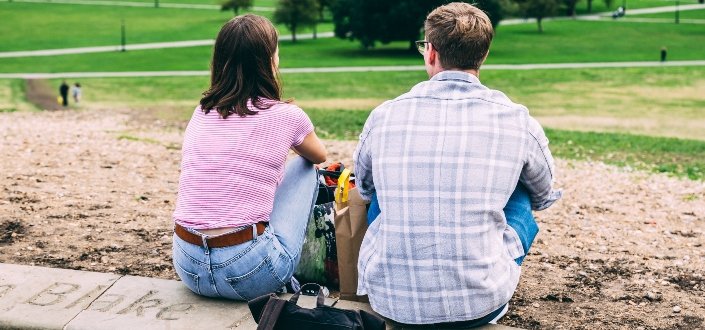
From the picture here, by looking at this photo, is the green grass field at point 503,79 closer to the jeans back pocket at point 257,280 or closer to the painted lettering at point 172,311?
the jeans back pocket at point 257,280

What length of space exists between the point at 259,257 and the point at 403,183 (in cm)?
82

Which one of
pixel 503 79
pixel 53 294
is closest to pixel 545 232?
pixel 53 294

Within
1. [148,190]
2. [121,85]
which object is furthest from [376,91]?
[148,190]

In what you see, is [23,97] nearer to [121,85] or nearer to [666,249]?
[121,85]

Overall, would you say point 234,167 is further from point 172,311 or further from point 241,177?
point 172,311

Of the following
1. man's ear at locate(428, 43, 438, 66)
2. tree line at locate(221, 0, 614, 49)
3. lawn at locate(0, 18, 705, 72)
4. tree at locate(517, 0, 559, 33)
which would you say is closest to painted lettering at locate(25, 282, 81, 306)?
man's ear at locate(428, 43, 438, 66)

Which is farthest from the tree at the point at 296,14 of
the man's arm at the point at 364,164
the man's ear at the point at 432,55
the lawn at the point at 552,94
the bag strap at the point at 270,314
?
the bag strap at the point at 270,314

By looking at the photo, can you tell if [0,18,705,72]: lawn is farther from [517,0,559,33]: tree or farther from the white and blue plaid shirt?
the white and blue plaid shirt

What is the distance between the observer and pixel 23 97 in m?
27.1

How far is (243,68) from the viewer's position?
392 cm

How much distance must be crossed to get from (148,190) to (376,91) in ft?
75.8

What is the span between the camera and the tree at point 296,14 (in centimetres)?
5956

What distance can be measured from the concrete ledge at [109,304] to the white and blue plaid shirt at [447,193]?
33 centimetres

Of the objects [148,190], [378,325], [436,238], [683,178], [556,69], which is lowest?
[556,69]
